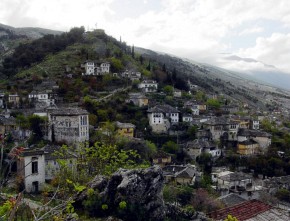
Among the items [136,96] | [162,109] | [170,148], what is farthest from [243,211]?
[136,96]

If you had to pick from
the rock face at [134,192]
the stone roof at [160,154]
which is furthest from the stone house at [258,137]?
the rock face at [134,192]

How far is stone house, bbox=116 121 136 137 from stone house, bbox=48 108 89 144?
3.76m

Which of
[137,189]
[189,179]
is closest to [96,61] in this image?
[189,179]

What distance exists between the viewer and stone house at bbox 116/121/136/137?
37244 mm

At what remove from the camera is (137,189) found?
50.2 feet

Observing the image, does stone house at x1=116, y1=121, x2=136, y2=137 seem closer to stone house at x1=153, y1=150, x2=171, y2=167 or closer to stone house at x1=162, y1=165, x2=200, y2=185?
stone house at x1=153, y1=150, x2=171, y2=167

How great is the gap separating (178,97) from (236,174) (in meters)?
22.7

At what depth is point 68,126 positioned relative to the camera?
34531 mm

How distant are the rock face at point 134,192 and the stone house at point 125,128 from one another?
69.2 ft

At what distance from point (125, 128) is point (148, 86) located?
51.2 ft

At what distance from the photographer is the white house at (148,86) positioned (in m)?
51.7

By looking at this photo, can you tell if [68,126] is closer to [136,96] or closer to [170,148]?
[170,148]

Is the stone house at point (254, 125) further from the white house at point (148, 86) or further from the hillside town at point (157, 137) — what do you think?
the white house at point (148, 86)

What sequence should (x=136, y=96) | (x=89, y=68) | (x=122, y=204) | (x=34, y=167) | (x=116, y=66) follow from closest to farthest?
(x=122, y=204) < (x=34, y=167) < (x=136, y=96) < (x=89, y=68) < (x=116, y=66)
